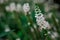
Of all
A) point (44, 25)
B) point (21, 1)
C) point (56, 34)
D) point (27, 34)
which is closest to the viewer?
point (44, 25)

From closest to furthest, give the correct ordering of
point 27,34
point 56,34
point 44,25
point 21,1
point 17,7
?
→ point 44,25 → point 27,34 → point 56,34 → point 17,7 → point 21,1

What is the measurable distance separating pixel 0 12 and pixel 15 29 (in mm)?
396

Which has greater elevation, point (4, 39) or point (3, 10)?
point (3, 10)

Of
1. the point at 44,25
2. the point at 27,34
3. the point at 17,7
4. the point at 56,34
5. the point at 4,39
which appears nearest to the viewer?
the point at 44,25

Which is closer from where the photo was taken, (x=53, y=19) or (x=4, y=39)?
(x=53, y=19)

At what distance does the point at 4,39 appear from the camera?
1861 millimetres

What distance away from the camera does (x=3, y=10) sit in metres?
2.23

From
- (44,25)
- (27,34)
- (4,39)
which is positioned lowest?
(4,39)

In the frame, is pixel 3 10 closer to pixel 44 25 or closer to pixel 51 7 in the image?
pixel 51 7

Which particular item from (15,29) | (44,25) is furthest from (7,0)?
(44,25)

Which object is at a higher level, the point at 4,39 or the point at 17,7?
the point at 17,7

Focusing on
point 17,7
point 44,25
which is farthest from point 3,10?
point 44,25

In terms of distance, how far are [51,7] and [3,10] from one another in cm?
49

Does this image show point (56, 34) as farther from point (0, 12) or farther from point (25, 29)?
point (0, 12)
